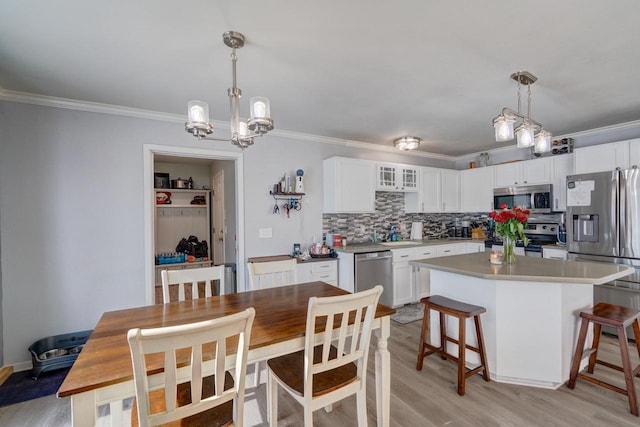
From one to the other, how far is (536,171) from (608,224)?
1.23 m

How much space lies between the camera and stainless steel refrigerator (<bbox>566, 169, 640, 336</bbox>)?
305 centimetres

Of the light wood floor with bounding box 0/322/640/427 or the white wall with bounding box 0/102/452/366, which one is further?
the white wall with bounding box 0/102/452/366

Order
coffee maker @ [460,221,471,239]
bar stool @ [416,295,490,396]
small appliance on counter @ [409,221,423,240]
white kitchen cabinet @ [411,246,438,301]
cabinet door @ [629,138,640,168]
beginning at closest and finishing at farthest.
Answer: bar stool @ [416,295,490,396] → cabinet door @ [629,138,640,168] → white kitchen cabinet @ [411,246,438,301] → small appliance on counter @ [409,221,423,240] → coffee maker @ [460,221,471,239]

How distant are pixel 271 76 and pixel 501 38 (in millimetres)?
1585

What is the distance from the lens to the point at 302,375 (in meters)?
1.59

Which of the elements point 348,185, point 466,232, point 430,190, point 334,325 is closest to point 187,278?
point 334,325

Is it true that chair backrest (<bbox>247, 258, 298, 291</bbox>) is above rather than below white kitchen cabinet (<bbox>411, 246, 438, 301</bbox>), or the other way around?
above

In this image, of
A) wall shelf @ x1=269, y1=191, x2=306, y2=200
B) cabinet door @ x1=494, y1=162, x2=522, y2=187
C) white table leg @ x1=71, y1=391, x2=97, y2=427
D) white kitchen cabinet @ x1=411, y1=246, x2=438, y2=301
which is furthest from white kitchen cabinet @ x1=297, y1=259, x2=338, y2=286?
cabinet door @ x1=494, y1=162, x2=522, y2=187

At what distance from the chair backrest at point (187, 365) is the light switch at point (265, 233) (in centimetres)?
243

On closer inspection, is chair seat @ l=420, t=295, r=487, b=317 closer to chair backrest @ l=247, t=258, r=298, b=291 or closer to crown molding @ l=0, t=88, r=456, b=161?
chair backrest @ l=247, t=258, r=298, b=291

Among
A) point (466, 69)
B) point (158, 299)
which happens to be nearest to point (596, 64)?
point (466, 69)

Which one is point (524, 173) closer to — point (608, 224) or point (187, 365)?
point (608, 224)

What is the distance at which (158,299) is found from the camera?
16.5ft

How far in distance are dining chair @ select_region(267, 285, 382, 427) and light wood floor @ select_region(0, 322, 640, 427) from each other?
1.56ft
